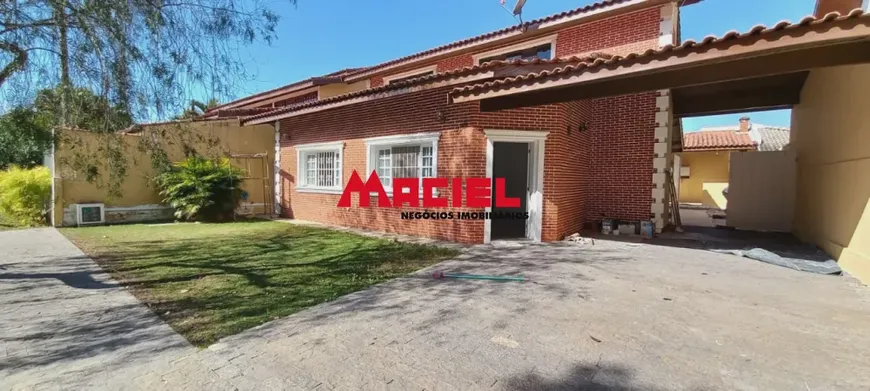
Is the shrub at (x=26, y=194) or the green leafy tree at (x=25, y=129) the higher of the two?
the green leafy tree at (x=25, y=129)

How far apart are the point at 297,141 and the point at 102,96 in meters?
7.32

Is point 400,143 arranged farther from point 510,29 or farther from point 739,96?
point 739,96

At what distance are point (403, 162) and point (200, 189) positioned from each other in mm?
6776

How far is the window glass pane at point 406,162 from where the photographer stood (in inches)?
358

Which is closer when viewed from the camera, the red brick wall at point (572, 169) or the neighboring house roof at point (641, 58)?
the neighboring house roof at point (641, 58)

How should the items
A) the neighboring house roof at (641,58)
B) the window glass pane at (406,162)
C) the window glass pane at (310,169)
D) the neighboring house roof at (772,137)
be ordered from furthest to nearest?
the neighboring house roof at (772,137) < the window glass pane at (310,169) < the window glass pane at (406,162) < the neighboring house roof at (641,58)

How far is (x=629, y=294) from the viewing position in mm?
4711

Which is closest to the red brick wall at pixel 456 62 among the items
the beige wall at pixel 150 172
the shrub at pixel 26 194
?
the beige wall at pixel 150 172

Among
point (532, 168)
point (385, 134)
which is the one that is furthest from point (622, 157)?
point (385, 134)

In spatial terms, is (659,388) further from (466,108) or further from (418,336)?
(466,108)

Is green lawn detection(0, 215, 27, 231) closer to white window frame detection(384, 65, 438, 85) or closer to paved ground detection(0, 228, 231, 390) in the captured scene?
paved ground detection(0, 228, 231, 390)

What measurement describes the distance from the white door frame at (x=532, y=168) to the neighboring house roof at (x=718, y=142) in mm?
15587

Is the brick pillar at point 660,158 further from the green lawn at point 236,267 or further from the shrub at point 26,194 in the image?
the shrub at point 26,194

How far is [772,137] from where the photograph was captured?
870 inches
